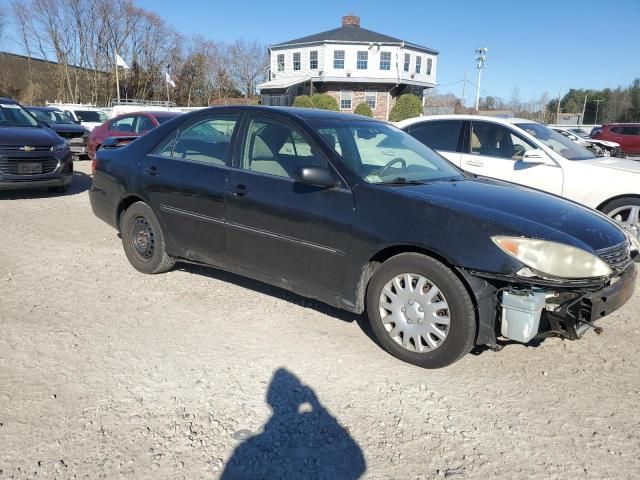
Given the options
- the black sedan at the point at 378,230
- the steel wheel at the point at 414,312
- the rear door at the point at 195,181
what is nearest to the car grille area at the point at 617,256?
the black sedan at the point at 378,230

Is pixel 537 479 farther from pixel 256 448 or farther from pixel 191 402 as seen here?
pixel 191 402

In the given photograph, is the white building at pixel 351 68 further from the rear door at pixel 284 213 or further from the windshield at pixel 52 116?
the rear door at pixel 284 213

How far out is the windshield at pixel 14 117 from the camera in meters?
9.53

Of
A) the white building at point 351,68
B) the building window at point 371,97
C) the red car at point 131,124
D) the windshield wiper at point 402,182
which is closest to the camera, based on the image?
the windshield wiper at point 402,182

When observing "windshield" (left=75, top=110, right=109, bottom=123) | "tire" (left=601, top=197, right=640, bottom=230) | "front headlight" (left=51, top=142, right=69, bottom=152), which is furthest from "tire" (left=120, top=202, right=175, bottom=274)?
"windshield" (left=75, top=110, right=109, bottom=123)

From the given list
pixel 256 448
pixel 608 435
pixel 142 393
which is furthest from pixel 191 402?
pixel 608 435

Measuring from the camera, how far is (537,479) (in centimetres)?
238

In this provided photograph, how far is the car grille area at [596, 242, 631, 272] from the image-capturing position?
3.21 metres

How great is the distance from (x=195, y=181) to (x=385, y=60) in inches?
1627

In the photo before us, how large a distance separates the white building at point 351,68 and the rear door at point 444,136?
35.5 m

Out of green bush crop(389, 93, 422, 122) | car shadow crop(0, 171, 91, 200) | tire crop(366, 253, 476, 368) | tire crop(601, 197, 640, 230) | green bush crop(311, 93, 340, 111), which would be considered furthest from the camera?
green bush crop(389, 93, 422, 122)

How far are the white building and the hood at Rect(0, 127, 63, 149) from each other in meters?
33.3

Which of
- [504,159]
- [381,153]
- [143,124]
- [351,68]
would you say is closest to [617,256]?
[381,153]

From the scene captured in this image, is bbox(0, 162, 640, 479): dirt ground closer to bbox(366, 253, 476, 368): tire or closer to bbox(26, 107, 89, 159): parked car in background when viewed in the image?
bbox(366, 253, 476, 368): tire
